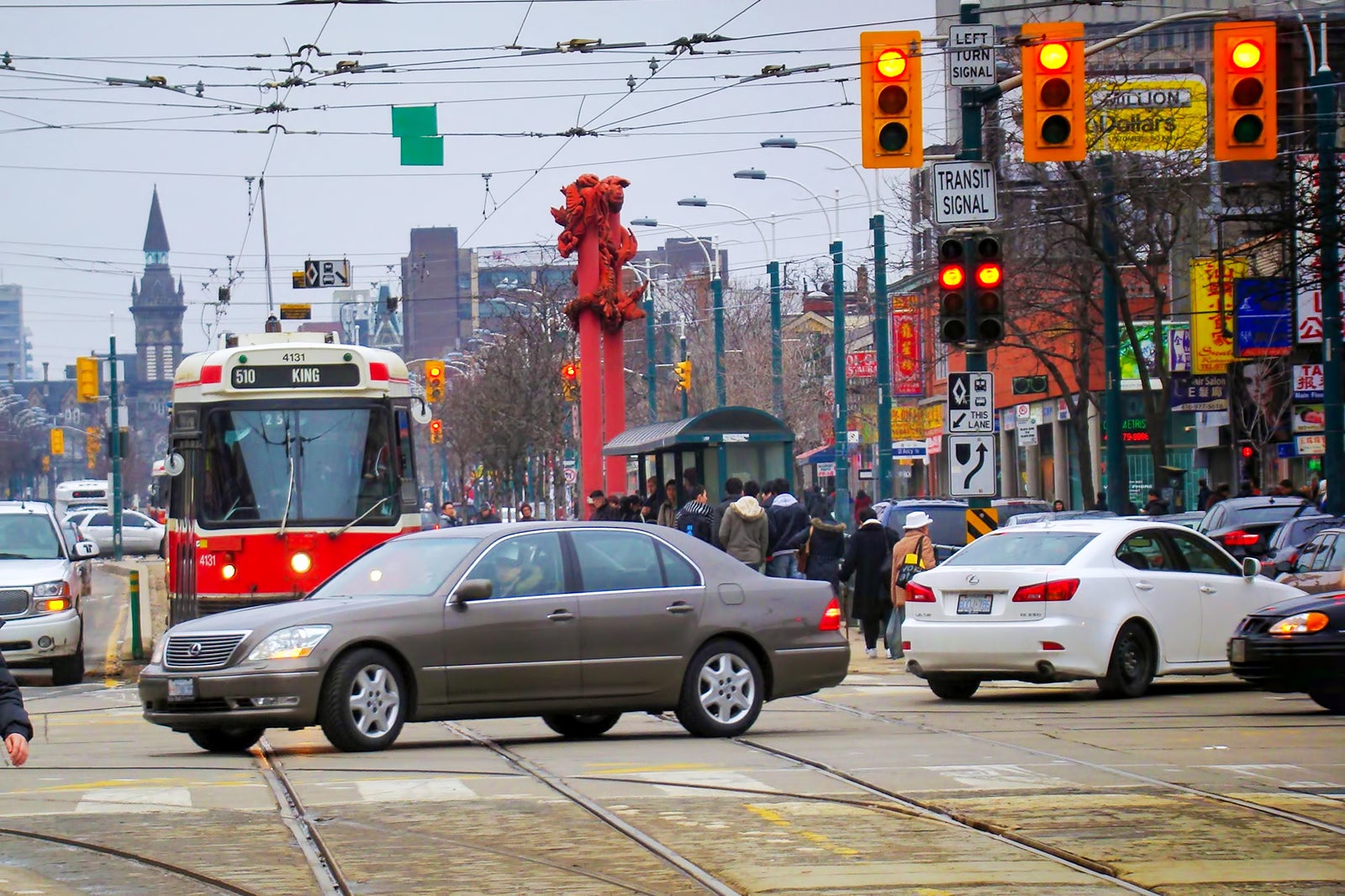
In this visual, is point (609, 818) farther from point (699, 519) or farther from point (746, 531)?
point (699, 519)

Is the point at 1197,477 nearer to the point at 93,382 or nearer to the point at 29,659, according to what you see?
the point at 93,382

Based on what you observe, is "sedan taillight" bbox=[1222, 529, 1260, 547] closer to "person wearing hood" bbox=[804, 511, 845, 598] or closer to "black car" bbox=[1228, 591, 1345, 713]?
"person wearing hood" bbox=[804, 511, 845, 598]

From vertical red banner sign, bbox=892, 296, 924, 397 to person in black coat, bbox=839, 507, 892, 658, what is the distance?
3696 cm

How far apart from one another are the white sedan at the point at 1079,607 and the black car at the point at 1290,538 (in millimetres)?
6672

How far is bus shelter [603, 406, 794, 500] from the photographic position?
31.2 metres

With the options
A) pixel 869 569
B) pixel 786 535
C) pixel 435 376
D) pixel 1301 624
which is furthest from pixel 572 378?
pixel 1301 624

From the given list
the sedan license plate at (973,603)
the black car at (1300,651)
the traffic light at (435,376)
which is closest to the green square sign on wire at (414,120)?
the sedan license plate at (973,603)

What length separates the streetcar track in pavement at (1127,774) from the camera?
9648 millimetres

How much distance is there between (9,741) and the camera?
22.7 ft

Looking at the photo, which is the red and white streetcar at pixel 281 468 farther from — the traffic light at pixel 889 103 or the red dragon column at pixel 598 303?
the red dragon column at pixel 598 303

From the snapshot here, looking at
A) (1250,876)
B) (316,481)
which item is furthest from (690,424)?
(1250,876)

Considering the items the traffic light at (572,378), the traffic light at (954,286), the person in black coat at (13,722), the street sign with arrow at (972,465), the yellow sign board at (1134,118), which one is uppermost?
the yellow sign board at (1134,118)

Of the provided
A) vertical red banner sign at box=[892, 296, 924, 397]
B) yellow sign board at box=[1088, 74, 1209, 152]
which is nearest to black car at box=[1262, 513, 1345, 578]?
yellow sign board at box=[1088, 74, 1209, 152]

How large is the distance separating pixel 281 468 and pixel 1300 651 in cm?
1003
